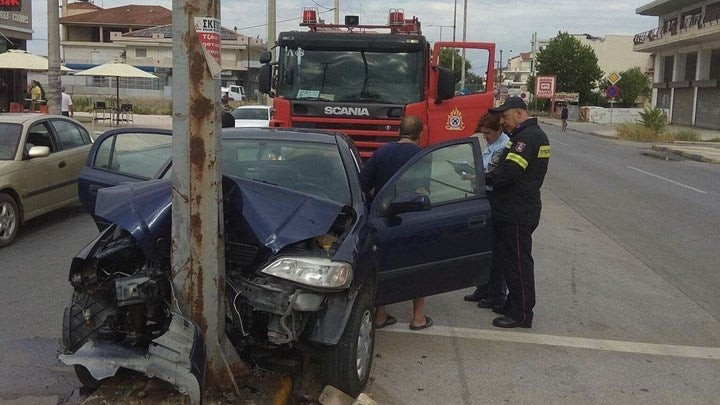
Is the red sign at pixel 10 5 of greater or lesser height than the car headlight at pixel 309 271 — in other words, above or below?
above

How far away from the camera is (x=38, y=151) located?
8.70 metres

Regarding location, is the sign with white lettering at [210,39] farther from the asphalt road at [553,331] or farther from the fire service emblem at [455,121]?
the fire service emblem at [455,121]

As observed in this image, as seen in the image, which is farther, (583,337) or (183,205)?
(583,337)

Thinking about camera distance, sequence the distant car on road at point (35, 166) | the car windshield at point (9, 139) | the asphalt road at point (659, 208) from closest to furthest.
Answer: the asphalt road at point (659, 208) < the distant car on road at point (35, 166) < the car windshield at point (9, 139)

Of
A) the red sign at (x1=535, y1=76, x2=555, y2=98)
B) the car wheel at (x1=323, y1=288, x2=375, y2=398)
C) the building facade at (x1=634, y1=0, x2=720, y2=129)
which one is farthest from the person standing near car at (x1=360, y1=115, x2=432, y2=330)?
the red sign at (x1=535, y1=76, x2=555, y2=98)

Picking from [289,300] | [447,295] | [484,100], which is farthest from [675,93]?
[289,300]

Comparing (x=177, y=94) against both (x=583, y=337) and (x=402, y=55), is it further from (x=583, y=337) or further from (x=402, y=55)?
(x=402, y=55)

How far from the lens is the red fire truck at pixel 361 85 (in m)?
10.1

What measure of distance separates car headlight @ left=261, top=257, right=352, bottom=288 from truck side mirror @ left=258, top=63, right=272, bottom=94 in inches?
281

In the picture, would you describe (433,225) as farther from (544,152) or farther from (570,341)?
(570,341)

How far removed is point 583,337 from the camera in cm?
581

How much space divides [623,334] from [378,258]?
7.76 ft

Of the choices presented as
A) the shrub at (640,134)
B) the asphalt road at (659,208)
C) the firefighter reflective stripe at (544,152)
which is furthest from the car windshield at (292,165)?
the shrub at (640,134)

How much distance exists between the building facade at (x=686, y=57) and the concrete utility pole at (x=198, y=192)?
46091 millimetres
